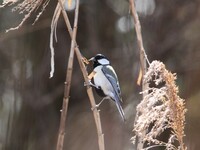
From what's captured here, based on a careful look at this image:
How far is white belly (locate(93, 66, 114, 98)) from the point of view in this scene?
1.38 metres

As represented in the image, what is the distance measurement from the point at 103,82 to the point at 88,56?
0.90 meters

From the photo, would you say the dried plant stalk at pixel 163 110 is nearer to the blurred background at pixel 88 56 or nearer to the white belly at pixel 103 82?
the white belly at pixel 103 82

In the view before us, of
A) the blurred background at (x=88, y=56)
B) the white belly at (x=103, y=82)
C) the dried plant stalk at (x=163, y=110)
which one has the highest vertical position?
the blurred background at (x=88, y=56)

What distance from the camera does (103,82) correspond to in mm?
1443

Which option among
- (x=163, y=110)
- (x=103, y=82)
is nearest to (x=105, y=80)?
(x=103, y=82)

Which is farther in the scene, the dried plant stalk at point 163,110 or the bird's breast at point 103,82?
the bird's breast at point 103,82

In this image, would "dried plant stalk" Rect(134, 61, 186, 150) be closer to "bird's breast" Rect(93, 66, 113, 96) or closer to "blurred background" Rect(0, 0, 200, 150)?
"bird's breast" Rect(93, 66, 113, 96)

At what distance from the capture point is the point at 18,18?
2275 millimetres

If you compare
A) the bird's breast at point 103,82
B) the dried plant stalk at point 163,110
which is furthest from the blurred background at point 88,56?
the dried plant stalk at point 163,110

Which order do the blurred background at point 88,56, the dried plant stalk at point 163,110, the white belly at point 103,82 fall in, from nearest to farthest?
the dried plant stalk at point 163,110, the white belly at point 103,82, the blurred background at point 88,56

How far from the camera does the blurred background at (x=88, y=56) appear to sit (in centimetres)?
214

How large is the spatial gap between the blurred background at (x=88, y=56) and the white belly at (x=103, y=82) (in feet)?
1.86

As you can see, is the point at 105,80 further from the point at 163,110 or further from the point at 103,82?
the point at 163,110

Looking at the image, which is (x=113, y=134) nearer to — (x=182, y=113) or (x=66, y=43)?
(x=66, y=43)
